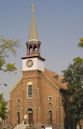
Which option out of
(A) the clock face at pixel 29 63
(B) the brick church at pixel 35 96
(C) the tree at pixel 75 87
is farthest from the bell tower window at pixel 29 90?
(C) the tree at pixel 75 87

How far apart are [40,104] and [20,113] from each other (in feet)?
15.1

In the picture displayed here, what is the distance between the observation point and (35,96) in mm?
68375

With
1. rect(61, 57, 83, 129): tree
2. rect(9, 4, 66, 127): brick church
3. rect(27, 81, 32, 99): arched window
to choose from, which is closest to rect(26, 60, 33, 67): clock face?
rect(9, 4, 66, 127): brick church

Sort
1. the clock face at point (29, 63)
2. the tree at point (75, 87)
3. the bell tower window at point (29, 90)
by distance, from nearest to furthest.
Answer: the tree at point (75, 87) → the bell tower window at point (29, 90) → the clock face at point (29, 63)

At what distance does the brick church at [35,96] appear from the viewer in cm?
6744

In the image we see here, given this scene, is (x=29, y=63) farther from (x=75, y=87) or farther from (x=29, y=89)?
(x=75, y=87)

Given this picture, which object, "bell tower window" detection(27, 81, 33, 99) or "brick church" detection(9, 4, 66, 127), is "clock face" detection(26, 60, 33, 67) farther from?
"bell tower window" detection(27, 81, 33, 99)

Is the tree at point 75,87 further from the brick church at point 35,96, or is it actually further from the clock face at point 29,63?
the clock face at point 29,63

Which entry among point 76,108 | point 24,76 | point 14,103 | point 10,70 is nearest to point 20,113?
point 14,103

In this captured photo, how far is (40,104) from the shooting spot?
224 feet

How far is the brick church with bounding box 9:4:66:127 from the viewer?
67.4 meters

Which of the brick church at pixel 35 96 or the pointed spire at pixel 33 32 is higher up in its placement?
the pointed spire at pixel 33 32

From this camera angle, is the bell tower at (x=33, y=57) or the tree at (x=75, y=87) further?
the bell tower at (x=33, y=57)

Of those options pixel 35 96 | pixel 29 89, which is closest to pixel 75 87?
pixel 35 96
